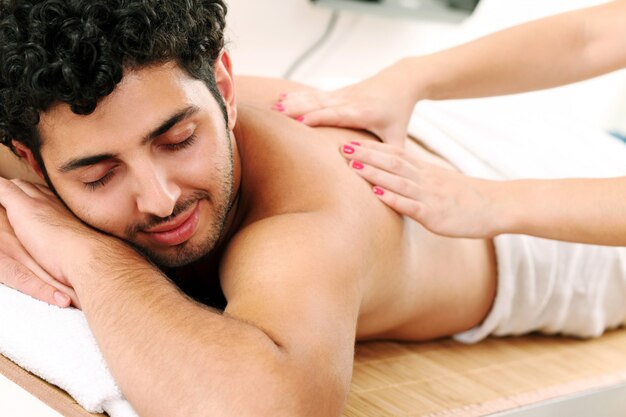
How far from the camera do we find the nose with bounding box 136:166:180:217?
117 centimetres

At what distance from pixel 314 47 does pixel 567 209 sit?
5.31 feet

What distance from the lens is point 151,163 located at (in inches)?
46.3

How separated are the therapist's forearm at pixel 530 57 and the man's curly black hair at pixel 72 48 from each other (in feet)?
1.90

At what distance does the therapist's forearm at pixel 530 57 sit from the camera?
63.1 inches

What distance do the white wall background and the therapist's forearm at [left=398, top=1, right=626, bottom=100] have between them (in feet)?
1.43

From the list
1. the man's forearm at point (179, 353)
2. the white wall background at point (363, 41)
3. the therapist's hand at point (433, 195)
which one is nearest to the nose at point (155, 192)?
the man's forearm at point (179, 353)

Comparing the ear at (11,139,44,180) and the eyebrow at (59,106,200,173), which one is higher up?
the eyebrow at (59,106,200,173)

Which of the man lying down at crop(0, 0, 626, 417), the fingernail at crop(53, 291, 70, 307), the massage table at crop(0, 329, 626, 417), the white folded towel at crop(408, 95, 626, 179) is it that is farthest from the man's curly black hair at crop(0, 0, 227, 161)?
the white folded towel at crop(408, 95, 626, 179)

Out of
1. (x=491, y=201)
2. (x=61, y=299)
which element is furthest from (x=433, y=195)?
(x=61, y=299)

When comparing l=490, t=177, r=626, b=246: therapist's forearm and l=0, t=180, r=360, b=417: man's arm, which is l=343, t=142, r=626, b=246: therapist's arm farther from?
l=0, t=180, r=360, b=417: man's arm

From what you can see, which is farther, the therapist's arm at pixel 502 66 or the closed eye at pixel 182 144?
the therapist's arm at pixel 502 66

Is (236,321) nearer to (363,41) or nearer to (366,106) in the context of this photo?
(366,106)

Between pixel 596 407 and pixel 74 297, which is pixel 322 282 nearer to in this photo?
pixel 74 297

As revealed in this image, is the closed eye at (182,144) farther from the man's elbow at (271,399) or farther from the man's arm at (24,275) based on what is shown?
the man's elbow at (271,399)
